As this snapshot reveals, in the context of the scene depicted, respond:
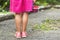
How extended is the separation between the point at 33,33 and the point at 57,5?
533cm

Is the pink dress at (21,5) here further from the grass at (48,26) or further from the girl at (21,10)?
the grass at (48,26)

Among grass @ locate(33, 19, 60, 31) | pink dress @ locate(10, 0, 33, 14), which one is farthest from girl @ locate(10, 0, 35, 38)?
grass @ locate(33, 19, 60, 31)

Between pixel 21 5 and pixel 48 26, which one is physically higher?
pixel 21 5

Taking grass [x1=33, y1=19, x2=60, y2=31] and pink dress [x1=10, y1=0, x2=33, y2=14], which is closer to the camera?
pink dress [x1=10, y1=0, x2=33, y2=14]

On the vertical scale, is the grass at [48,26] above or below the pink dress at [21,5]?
below

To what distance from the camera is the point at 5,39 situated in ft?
15.5

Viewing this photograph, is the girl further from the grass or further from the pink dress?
the grass

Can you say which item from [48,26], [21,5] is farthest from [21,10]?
[48,26]

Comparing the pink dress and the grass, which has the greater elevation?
the pink dress

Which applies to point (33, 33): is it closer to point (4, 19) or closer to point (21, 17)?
point (21, 17)

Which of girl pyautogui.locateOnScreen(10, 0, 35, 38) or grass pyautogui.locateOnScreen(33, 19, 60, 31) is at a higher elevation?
girl pyautogui.locateOnScreen(10, 0, 35, 38)

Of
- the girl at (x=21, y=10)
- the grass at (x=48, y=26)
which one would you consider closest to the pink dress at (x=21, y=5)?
the girl at (x=21, y=10)

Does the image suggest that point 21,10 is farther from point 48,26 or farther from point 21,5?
point 48,26

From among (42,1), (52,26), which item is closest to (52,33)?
(52,26)
